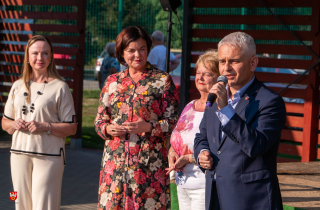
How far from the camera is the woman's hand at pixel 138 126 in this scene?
319cm

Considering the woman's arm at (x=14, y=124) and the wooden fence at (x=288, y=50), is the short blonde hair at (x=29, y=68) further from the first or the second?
the wooden fence at (x=288, y=50)

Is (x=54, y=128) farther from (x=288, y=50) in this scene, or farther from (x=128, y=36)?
(x=288, y=50)

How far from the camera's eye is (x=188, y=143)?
3273 mm

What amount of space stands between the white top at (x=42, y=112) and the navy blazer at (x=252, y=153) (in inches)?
69.0

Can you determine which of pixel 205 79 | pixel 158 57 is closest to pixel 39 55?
pixel 205 79

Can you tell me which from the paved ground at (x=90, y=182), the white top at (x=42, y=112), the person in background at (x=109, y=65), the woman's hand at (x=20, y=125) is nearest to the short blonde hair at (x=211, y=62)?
the white top at (x=42, y=112)

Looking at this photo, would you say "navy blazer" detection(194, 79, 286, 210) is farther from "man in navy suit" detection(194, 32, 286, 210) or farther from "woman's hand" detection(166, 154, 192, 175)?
"woman's hand" detection(166, 154, 192, 175)

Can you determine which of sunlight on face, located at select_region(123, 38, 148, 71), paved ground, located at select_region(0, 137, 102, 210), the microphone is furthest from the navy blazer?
paved ground, located at select_region(0, 137, 102, 210)

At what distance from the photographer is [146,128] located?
323 centimetres

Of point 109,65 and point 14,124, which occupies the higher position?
point 109,65

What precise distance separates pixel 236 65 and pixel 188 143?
3.35 ft

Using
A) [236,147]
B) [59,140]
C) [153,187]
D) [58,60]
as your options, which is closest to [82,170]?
[58,60]

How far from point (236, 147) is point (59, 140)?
188 centimetres

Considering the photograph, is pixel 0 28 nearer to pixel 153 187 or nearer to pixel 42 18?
pixel 42 18
